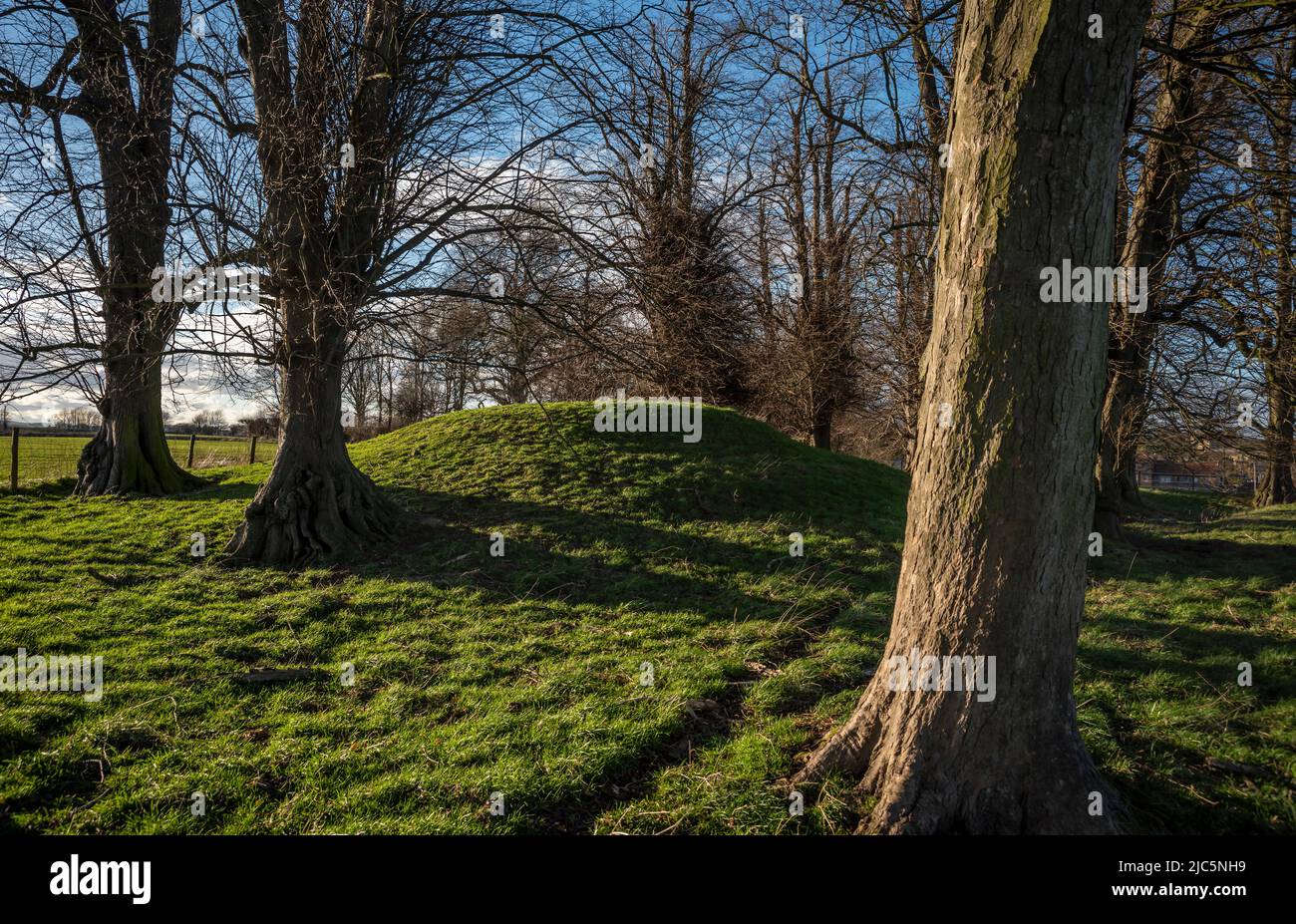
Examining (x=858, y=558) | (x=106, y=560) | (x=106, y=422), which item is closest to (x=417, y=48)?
(x=106, y=560)

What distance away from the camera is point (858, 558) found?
31.1 ft

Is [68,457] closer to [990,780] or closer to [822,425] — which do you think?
[822,425]

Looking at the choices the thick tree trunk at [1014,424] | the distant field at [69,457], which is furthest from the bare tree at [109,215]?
the distant field at [69,457]

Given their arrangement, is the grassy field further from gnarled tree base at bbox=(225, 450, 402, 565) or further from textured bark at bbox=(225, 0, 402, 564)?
textured bark at bbox=(225, 0, 402, 564)

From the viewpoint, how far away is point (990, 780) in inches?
135

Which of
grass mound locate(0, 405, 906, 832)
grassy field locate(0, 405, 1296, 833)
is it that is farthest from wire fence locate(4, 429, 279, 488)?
grassy field locate(0, 405, 1296, 833)

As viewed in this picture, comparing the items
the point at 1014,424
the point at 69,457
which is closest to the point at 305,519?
the point at 1014,424

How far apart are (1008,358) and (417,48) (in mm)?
8313

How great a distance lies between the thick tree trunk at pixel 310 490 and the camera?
9.42 m

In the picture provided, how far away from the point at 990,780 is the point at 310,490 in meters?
9.53

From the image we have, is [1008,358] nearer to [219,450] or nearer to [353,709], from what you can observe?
[353,709]

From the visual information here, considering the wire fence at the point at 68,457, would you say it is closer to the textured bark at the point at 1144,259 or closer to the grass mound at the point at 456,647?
the grass mound at the point at 456,647

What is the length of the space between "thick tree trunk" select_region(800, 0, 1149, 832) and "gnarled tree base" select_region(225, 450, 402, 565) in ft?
28.2

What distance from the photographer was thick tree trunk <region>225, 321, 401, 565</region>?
9.42 meters
